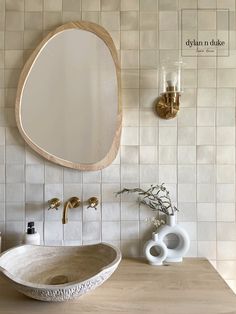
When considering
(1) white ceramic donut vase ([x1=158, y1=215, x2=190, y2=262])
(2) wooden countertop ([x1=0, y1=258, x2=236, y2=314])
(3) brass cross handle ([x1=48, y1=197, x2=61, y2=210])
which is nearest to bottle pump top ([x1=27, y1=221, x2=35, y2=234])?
(3) brass cross handle ([x1=48, y1=197, x2=61, y2=210])

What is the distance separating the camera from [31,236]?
4.20 feet

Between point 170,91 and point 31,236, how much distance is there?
84 cm

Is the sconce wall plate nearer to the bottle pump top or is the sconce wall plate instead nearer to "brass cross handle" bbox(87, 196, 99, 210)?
"brass cross handle" bbox(87, 196, 99, 210)

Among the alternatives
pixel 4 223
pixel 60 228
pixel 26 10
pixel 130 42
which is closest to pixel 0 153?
pixel 4 223

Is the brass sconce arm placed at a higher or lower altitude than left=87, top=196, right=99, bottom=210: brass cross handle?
higher

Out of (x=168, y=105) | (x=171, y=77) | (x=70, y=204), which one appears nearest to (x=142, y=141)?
(x=168, y=105)

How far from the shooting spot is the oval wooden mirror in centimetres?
137

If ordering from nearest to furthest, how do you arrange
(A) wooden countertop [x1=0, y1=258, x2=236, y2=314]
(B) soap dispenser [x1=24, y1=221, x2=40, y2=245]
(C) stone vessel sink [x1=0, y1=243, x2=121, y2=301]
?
(A) wooden countertop [x1=0, y1=258, x2=236, y2=314]
(C) stone vessel sink [x1=0, y1=243, x2=121, y2=301]
(B) soap dispenser [x1=24, y1=221, x2=40, y2=245]

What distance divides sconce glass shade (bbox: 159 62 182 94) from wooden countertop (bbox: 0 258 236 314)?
2.48ft

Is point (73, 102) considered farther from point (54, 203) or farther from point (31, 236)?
point (31, 236)

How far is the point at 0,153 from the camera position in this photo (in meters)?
1.39

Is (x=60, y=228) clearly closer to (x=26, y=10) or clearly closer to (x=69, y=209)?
(x=69, y=209)

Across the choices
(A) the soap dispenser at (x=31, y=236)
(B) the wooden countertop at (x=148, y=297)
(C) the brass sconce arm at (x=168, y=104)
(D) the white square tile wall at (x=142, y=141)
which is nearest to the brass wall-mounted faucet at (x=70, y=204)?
(D) the white square tile wall at (x=142, y=141)

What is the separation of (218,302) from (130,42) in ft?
3.58
